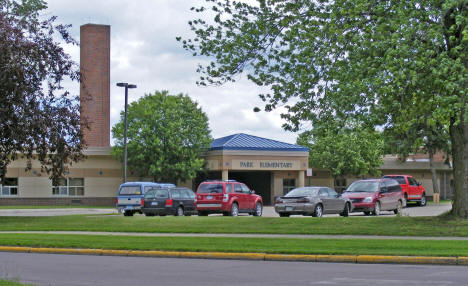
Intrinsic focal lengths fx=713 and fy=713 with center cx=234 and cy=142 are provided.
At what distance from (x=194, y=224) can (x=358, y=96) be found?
8.00 m

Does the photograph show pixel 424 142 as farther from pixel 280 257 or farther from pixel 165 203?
pixel 280 257

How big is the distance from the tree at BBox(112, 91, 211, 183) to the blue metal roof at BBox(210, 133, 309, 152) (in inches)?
66.1

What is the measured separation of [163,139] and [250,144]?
688cm

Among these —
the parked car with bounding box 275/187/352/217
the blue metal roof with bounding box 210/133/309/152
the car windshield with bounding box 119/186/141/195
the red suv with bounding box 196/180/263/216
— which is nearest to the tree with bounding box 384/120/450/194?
the blue metal roof with bounding box 210/133/309/152

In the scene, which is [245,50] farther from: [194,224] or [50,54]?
[50,54]

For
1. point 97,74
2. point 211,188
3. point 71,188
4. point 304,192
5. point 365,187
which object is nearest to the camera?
point 304,192

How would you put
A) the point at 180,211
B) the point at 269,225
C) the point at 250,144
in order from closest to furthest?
the point at 269,225
the point at 180,211
the point at 250,144

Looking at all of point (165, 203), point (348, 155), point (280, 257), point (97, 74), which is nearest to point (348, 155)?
point (348, 155)

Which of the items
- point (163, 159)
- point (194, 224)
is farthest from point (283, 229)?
point (163, 159)

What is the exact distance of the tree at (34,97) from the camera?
28.0m

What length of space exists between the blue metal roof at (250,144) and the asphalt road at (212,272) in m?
39.0

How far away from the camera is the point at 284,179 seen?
57.8 m

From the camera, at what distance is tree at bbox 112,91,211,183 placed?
5269 centimetres

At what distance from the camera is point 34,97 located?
29312 mm
